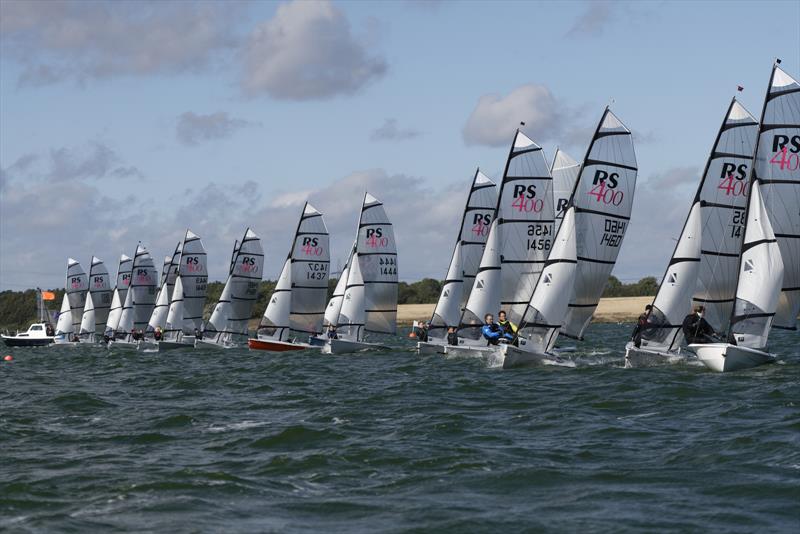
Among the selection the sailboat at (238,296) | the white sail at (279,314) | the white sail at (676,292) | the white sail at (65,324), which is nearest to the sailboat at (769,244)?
the white sail at (676,292)

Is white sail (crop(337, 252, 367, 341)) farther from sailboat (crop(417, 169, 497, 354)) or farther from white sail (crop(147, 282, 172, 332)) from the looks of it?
white sail (crop(147, 282, 172, 332))

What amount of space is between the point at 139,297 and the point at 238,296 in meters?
17.3

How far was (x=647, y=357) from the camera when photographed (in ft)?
116

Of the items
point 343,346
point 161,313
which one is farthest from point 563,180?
point 161,313

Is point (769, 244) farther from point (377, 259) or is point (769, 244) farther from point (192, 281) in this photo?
point (192, 281)

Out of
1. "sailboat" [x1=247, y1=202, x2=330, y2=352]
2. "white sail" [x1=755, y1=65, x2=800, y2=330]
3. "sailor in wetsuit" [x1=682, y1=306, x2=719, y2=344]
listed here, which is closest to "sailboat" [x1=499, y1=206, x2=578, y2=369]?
"sailor in wetsuit" [x1=682, y1=306, x2=719, y2=344]

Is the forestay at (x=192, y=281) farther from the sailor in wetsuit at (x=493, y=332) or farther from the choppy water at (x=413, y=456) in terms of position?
the choppy water at (x=413, y=456)

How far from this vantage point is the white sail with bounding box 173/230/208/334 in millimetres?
64188

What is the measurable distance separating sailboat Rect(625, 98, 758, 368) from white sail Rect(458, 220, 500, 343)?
304 inches

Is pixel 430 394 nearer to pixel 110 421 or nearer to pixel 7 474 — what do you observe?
pixel 110 421

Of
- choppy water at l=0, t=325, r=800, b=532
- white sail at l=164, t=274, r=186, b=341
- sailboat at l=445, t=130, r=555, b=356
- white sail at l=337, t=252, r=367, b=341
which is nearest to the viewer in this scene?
choppy water at l=0, t=325, r=800, b=532

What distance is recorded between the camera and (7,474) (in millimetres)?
16109

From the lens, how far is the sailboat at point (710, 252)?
35.4 metres

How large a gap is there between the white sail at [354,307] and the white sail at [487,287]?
9057 millimetres
